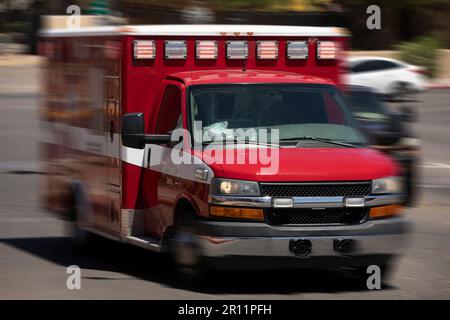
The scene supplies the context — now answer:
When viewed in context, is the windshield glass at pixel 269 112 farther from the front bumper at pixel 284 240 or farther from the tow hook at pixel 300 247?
the tow hook at pixel 300 247

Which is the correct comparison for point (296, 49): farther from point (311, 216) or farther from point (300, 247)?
point (300, 247)

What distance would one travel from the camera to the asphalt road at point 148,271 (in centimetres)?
1045

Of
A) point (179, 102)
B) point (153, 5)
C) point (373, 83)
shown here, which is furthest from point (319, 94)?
point (153, 5)

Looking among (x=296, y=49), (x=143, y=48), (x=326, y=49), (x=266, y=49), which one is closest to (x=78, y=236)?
(x=143, y=48)

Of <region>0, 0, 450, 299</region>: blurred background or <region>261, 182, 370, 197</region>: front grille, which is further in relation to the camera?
<region>0, 0, 450, 299</region>: blurred background

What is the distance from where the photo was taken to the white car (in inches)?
1494

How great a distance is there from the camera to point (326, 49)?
12.2 meters

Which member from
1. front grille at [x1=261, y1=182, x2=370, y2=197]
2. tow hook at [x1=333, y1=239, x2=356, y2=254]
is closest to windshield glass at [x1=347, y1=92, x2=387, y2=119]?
front grille at [x1=261, y1=182, x2=370, y2=197]

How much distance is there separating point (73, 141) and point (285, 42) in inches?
110

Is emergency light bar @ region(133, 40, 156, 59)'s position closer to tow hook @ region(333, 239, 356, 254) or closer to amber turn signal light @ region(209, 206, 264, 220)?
amber turn signal light @ region(209, 206, 264, 220)

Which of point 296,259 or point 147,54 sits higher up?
point 147,54

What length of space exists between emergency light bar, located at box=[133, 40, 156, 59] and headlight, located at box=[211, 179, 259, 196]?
202 centimetres

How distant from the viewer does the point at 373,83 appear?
125 ft
